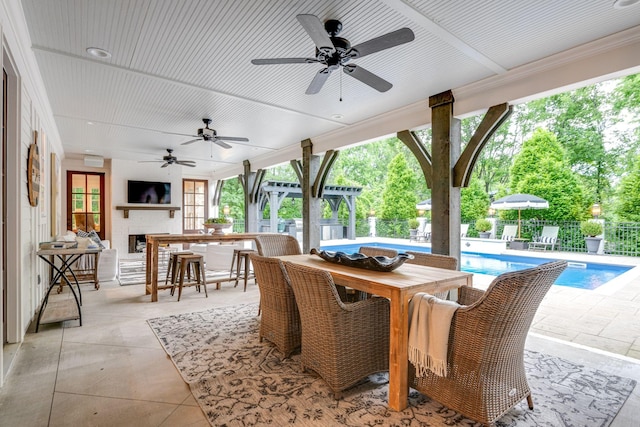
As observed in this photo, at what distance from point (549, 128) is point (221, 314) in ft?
52.5

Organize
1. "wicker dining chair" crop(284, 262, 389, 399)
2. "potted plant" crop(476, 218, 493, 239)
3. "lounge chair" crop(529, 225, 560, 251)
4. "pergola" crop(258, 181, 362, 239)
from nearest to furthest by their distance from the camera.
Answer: "wicker dining chair" crop(284, 262, 389, 399) → "lounge chair" crop(529, 225, 560, 251) → "pergola" crop(258, 181, 362, 239) → "potted plant" crop(476, 218, 493, 239)

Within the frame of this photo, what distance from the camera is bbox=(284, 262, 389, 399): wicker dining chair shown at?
209 centimetres

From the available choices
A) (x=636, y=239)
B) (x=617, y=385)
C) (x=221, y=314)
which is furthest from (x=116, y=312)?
(x=636, y=239)

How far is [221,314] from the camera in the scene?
3.83 metres

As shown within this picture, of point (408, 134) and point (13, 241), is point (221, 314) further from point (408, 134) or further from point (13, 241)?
point (408, 134)

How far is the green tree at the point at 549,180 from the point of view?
10.8 metres

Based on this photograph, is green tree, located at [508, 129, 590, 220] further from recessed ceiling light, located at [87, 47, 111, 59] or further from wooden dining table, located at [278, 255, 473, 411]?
recessed ceiling light, located at [87, 47, 111, 59]

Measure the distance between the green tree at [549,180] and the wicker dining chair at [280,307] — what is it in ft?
37.9

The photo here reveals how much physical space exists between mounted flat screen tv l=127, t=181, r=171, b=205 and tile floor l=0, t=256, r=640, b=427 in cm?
550

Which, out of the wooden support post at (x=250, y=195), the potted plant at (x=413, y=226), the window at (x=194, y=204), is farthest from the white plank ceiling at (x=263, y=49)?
the potted plant at (x=413, y=226)

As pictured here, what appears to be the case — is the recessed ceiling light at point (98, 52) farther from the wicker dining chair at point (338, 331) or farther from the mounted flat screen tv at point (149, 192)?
the mounted flat screen tv at point (149, 192)

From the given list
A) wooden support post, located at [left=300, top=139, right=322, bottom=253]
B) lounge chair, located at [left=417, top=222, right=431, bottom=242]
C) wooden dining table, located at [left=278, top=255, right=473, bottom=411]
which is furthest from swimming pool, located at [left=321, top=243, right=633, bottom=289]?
wooden dining table, located at [left=278, top=255, right=473, bottom=411]

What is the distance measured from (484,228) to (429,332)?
1164 cm

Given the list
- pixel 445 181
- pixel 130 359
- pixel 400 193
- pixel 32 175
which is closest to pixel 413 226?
pixel 400 193
